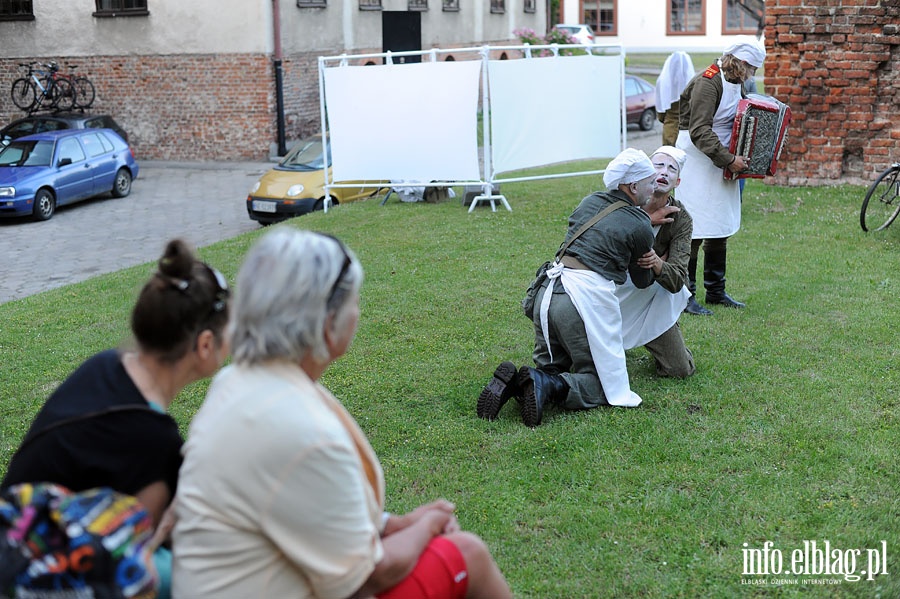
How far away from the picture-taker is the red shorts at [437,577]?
8.98ft

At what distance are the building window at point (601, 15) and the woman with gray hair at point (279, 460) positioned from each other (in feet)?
187

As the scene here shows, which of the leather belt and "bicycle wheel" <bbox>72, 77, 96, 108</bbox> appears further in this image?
"bicycle wheel" <bbox>72, 77, 96, 108</bbox>

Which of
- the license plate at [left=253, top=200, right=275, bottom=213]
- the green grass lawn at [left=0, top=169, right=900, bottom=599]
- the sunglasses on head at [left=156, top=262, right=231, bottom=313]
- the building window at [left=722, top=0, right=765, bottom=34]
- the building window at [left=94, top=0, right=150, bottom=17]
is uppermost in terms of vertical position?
the building window at [left=722, top=0, right=765, bottom=34]

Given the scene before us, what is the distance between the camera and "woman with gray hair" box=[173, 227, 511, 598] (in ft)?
7.83

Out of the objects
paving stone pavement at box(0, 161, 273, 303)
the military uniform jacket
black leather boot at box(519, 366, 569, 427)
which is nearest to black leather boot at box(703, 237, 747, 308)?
the military uniform jacket

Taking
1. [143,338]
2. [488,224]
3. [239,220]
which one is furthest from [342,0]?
[143,338]

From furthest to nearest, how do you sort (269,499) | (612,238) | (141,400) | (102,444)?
1. (612,238)
2. (141,400)
3. (102,444)
4. (269,499)

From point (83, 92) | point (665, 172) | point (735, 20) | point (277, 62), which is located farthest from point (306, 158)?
point (735, 20)

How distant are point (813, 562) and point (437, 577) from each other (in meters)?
2.01

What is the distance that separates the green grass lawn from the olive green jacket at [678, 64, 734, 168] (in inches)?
50.8

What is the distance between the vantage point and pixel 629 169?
18.6 ft

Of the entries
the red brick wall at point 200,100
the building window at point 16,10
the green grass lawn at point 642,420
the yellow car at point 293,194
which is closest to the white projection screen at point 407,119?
the yellow car at point 293,194

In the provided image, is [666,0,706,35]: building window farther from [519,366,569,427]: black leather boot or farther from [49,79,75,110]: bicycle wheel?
[519,366,569,427]: black leather boot

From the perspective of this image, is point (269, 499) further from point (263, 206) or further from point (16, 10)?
point (16, 10)
